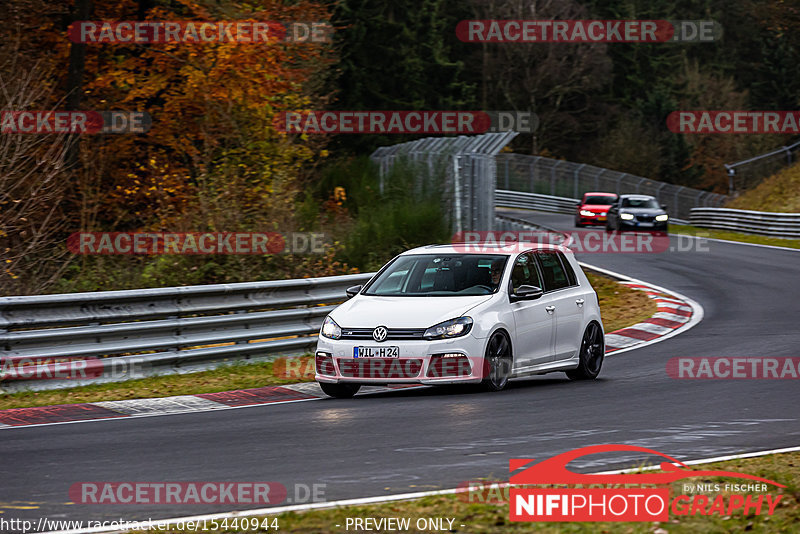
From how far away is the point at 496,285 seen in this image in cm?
1271

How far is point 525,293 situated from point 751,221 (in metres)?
32.8

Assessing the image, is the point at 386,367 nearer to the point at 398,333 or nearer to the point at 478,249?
the point at 398,333

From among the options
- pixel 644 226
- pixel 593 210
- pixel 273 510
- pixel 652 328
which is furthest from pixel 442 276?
pixel 593 210

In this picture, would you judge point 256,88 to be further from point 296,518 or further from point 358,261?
point 296,518

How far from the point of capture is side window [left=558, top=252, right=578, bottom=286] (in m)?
14.1

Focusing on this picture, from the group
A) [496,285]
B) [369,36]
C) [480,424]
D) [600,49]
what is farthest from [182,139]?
[600,49]

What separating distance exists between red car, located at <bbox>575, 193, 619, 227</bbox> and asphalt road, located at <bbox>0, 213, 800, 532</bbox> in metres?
34.8

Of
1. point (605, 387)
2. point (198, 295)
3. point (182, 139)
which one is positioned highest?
point (182, 139)

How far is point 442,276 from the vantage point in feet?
42.5

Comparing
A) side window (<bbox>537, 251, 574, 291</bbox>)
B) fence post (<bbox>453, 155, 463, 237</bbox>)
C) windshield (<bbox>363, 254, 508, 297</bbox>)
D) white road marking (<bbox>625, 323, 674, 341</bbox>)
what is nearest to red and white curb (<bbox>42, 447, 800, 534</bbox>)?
windshield (<bbox>363, 254, 508, 297</bbox>)

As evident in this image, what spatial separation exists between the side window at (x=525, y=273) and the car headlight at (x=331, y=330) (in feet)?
6.53

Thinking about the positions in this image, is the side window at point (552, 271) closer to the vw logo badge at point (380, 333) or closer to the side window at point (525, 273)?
the side window at point (525, 273)

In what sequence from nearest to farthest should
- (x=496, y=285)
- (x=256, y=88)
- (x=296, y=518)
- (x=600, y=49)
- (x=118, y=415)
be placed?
1. (x=296, y=518)
2. (x=118, y=415)
3. (x=496, y=285)
4. (x=256, y=88)
5. (x=600, y=49)

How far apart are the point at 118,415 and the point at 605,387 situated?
5.03m
